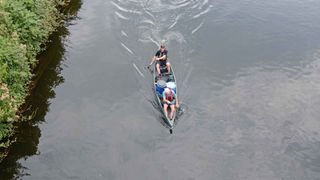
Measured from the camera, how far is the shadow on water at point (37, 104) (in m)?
21.3

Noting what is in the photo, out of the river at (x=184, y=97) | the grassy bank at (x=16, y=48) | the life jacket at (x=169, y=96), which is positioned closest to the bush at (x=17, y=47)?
the grassy bank at (x=16, y=48)

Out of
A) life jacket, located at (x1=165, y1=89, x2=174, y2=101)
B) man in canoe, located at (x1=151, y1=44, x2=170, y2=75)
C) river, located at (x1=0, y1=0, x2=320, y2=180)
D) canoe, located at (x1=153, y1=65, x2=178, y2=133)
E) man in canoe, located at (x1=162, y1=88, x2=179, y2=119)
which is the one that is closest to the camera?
river, located at (x1=0, y1=0, x2=320, y2=180)

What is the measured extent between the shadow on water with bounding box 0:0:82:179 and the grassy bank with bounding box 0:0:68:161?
68 cm

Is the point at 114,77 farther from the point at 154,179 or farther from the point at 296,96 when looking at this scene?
the point at 296,96

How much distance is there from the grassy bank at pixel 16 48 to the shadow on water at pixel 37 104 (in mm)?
680

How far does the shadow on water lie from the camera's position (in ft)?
70.0

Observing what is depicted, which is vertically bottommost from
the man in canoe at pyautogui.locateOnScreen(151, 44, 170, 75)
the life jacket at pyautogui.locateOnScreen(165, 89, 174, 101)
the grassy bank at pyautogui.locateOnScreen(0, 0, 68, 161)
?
the life jacket at pyautogui.locateOnScreen(165, 89, 174, 101)

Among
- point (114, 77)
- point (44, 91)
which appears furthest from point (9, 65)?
point (114, 77)

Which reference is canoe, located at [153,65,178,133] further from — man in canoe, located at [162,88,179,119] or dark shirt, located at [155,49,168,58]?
dark shirt, located at [155,49,168,58]

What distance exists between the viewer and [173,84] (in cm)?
2502

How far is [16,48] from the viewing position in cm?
2220

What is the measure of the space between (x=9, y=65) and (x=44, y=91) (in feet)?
13.4

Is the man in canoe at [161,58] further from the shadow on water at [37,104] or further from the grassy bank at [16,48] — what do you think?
the grassy bank at [16,48]

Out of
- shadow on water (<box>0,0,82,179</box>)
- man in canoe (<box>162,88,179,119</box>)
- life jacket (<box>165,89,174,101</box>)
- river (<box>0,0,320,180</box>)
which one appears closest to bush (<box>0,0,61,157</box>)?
shadow on water (<box>0,0,82,179</box>)
